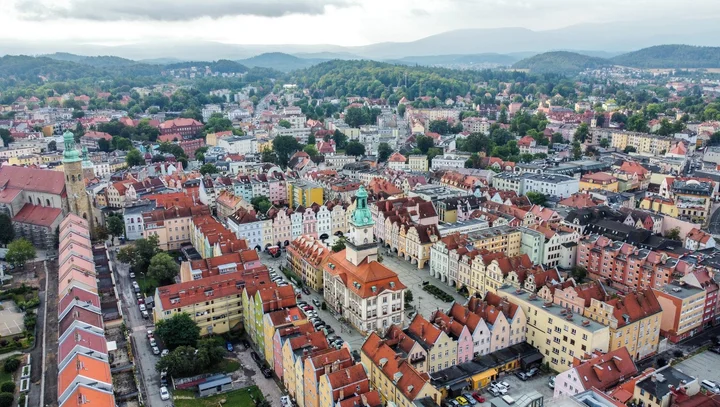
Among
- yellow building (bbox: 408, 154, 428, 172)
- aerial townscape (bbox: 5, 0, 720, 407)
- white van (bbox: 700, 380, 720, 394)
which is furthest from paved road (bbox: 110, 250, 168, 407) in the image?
yellow building (bbox: 408, 154, 428, 172)

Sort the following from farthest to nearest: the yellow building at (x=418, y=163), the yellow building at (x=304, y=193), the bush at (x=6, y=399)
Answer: the yellow building at (x=418, y=163)
the yellow building at (x=304, y=193)
the bush at (x=6, y=399)

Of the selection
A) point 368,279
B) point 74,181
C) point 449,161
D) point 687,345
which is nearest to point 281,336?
point 368,279

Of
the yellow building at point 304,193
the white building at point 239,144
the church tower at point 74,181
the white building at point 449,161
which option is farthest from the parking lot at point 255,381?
the white building at point 239,144

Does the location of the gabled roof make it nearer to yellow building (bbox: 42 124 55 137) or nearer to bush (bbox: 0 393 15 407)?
bush (bbox: 0 393 15 407)

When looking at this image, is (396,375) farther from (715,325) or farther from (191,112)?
(191,112)

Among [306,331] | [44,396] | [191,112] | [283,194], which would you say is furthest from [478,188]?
[191,112]

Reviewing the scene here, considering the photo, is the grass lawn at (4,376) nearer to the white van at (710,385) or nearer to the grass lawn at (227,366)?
the grass lawn at (227,366)

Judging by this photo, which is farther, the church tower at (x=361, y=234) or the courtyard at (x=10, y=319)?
the church tower at (x=361, y=234)

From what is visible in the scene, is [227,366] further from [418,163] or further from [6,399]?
[418,163]
